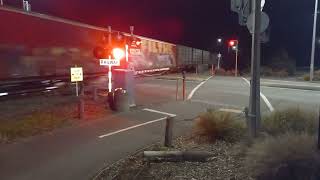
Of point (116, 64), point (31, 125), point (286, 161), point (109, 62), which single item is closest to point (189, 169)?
point (286, 161)

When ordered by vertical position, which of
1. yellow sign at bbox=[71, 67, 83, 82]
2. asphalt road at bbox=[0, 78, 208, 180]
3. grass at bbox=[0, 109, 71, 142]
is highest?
yellow sign at bbox=[71, 67, 83, 82]

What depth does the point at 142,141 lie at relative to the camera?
1073cm

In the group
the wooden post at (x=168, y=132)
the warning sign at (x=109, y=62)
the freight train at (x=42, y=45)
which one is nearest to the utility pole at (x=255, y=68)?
the wooden post at (x=168, y=132)

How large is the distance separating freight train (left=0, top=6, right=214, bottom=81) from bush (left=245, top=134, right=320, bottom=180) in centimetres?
1147

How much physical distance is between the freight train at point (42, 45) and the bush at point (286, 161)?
37.6 ft

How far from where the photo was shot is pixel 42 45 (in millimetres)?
18359

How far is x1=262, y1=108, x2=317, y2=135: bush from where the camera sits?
9.41 meters

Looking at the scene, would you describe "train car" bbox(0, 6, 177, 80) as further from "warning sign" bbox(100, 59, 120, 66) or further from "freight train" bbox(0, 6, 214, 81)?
"warning sign" bbox(100, 59, 120, 66)

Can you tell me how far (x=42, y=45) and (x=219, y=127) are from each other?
35.6 ft

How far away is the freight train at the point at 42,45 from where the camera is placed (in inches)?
627

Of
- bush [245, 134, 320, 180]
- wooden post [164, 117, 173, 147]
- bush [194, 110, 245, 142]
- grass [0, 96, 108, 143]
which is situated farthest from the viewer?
grass [0, 96, 108, 143]

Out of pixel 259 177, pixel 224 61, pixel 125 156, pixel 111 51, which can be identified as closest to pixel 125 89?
pixel 111 51

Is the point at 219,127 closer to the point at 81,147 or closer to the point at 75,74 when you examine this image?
the point at 81,147

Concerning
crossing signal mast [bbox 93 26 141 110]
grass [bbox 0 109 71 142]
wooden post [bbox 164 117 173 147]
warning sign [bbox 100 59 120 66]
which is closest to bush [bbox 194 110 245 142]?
wooden post [bbox 164 117 173 147]
